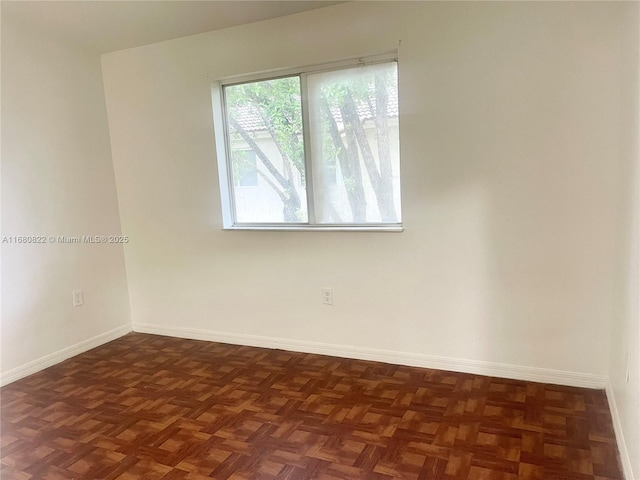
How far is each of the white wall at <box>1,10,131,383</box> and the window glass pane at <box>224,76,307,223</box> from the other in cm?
106

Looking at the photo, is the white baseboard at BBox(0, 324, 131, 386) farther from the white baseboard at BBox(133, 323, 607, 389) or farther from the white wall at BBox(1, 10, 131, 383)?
the white baseboard at BBox(133, 323, 607, 389)

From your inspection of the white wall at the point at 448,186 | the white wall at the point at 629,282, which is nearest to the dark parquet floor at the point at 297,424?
the white wall at the point at 629,282

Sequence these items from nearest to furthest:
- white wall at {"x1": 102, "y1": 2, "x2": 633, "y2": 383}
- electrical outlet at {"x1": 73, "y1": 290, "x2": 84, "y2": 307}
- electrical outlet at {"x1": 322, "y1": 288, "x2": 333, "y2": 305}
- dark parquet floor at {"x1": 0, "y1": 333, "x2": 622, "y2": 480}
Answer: dark parquet floor at {"x1": 0, "y1": 333, "x2": 622, "y2": 480} < white wall at {"x1": 102, "y1": 2, "x2": 633, "y2": 383} < electrical outlet at {"x1": 322, "y1": 288, "x2": 333, "y2": 305} < electrical outlet at {"x1": 73, "y1": 290, "x2": 84, "y2": 307}

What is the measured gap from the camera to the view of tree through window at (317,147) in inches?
108

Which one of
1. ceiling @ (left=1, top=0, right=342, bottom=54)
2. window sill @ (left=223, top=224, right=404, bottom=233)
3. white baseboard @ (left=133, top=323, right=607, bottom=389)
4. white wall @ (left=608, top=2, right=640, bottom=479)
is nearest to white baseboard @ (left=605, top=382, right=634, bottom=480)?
white wall @ (left=608, top=2, right=640, bottom=479)

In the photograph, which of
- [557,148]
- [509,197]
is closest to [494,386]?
[509,197]

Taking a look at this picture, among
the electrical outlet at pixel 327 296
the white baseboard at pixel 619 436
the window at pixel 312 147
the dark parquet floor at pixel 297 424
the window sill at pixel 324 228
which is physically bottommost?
the dark parquet floor at pixel 297 424

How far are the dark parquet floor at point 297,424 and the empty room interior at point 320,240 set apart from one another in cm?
1

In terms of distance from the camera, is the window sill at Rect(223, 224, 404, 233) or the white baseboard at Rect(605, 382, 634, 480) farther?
the window sill at Rect(223, 224, 404, 233)

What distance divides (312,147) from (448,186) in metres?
0.91

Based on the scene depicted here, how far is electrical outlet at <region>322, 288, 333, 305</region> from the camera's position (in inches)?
116

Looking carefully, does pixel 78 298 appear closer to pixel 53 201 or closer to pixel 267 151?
pixel 53 201

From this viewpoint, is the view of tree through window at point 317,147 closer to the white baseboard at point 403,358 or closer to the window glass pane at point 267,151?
the window glass pane at point 267,151

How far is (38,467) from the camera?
→ 1.94m
